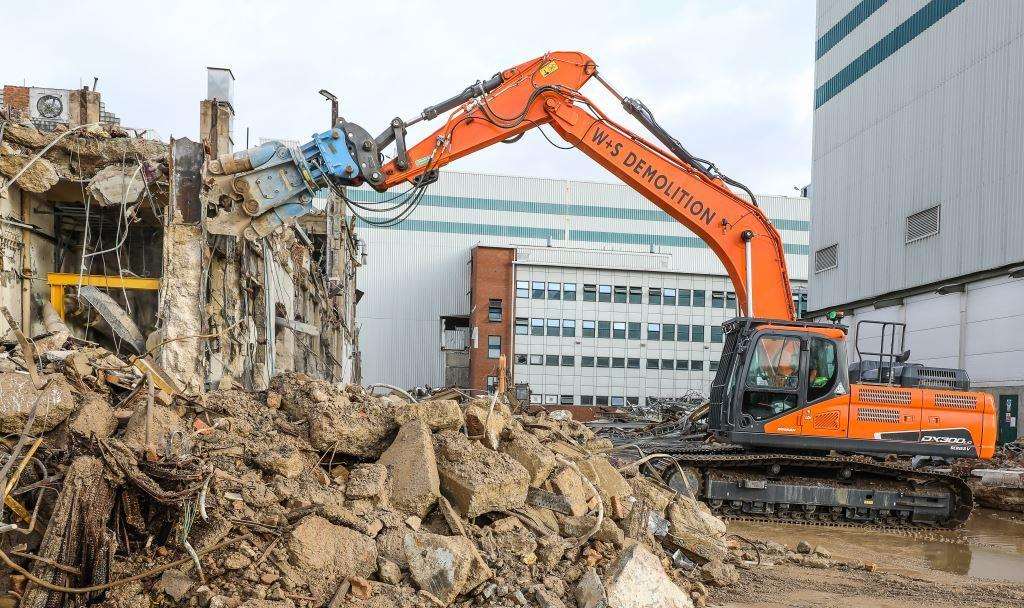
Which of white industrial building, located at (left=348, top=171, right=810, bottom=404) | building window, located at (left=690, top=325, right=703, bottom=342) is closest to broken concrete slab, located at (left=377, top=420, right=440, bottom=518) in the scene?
white industrial building, located at (left=348, top=171, right=810, bottom=404)

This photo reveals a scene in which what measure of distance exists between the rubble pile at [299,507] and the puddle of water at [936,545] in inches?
115

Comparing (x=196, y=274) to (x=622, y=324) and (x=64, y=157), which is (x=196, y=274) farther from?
(x=622, y=324)

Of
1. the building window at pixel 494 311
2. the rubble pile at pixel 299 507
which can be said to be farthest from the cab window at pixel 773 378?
the building window at pixel 494 311

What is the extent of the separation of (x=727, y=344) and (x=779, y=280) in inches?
45.7

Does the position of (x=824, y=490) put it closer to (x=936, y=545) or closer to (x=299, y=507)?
(x=936, y=545)

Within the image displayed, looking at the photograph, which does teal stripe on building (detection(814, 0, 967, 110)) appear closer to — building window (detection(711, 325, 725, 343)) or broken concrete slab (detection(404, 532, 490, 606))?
building window (detection(711, 325, 725, 343))

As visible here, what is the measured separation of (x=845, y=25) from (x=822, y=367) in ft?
67.0

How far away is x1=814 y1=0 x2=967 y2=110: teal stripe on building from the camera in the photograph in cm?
2205

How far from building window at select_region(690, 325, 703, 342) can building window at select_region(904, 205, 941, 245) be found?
75.2 feet

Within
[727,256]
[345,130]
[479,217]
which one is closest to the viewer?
[345,130]

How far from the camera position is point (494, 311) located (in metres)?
44.3

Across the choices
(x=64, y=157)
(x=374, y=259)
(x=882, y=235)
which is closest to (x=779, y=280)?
(x=64, y=157)

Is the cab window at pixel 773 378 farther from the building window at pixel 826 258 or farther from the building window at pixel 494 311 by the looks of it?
the building window at pixel 494 311

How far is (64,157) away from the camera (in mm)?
9945
